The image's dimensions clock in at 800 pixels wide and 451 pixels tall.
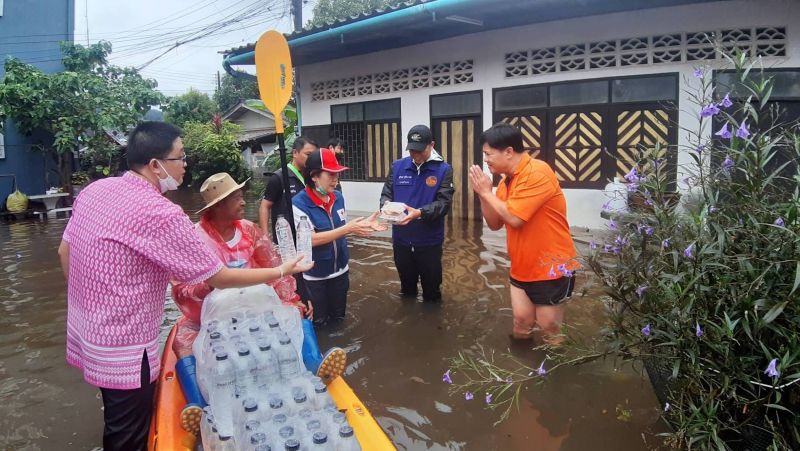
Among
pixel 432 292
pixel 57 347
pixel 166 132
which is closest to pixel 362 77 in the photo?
pixel 432 292

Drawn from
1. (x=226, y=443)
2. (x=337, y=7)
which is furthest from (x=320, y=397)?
(x=337, y=7)

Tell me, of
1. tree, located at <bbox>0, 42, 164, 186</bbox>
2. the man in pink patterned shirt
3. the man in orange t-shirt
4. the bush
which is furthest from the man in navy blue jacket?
the bush

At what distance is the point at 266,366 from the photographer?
2.36 meters

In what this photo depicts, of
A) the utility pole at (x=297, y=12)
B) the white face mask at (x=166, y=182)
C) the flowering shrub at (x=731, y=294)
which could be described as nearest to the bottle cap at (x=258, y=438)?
the white face mask at (x=166, y=182)

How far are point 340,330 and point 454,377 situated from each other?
128cm

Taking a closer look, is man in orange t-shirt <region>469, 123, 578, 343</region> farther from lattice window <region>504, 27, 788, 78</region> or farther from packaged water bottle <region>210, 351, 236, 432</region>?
lattice window <region>504, 27, 788, 78</region>

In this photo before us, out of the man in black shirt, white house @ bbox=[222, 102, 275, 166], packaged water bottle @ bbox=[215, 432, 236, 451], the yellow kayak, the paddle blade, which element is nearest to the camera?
packaged water bottle @ bbox=[215, 432, 236, 451]

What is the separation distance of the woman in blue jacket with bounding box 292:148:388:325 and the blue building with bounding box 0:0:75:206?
542 inches

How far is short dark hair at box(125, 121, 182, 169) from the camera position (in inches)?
92.6

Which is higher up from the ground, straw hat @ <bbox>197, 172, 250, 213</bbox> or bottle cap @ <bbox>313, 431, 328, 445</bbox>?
straw hat @ <bbox>197, 172, 250, 213</bbox>

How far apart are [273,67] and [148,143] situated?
118cm

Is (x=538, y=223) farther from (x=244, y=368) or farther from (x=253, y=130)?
(x=253, y=130)

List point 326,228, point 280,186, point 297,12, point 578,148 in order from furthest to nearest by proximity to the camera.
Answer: point 297,12, point 578,148, point 280,186, point 326,228

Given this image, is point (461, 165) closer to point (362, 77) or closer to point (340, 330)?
point (362, 77)
